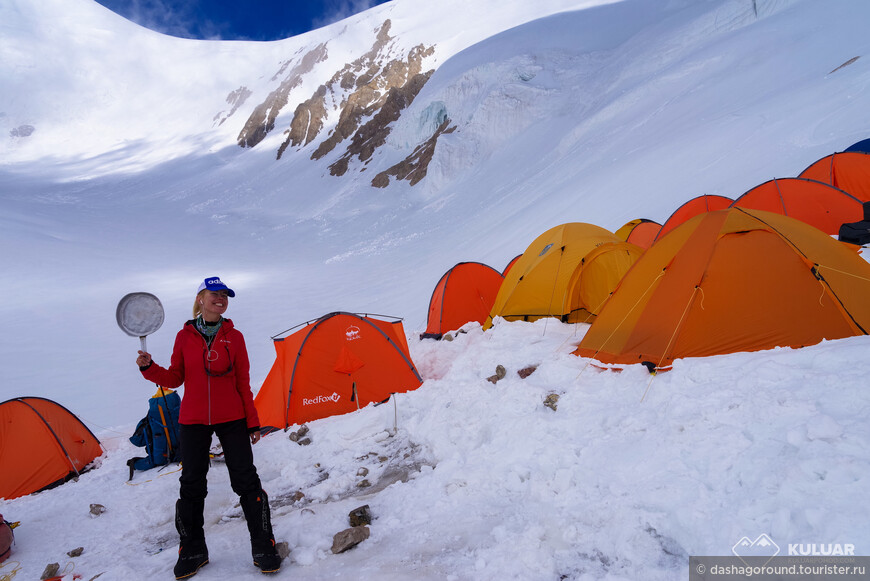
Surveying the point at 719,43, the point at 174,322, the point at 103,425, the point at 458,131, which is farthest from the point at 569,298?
the point at 458,131

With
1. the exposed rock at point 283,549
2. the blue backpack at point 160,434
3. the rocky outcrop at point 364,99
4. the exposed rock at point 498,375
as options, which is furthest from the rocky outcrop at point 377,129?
the exposed rock at point 283,549

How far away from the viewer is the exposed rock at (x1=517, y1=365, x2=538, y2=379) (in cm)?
507

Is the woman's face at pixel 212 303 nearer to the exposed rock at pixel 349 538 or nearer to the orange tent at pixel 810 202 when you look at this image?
the exposed rock at pixel 349 538

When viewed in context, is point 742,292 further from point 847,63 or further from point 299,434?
point 847,63

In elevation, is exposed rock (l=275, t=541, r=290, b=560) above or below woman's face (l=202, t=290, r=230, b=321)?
below

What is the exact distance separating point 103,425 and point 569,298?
8.10 meters

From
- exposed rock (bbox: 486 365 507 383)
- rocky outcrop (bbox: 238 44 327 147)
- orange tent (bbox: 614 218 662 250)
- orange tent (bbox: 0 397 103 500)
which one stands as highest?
rocky outcrop (bbox: 238 44 327 147)

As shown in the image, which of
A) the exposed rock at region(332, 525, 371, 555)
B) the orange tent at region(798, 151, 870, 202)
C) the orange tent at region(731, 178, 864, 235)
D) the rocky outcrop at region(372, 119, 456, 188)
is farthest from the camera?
the rocky outcrop at region(372, 119, 456, 188)

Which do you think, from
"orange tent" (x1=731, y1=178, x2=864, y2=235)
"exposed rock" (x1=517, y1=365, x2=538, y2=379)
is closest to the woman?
"exposed rock" (x1=517, y1=365, x2=538, y2=379)

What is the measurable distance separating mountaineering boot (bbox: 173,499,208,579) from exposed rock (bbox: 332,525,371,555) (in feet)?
3.00

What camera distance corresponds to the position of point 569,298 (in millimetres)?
7336

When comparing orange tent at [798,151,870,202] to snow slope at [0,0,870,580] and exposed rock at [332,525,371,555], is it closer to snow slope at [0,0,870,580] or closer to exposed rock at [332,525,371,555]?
snow slope at [0,0,870,580]

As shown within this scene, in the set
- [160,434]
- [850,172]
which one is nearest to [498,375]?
[160,434]

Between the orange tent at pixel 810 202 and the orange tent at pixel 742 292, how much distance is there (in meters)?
4.36
